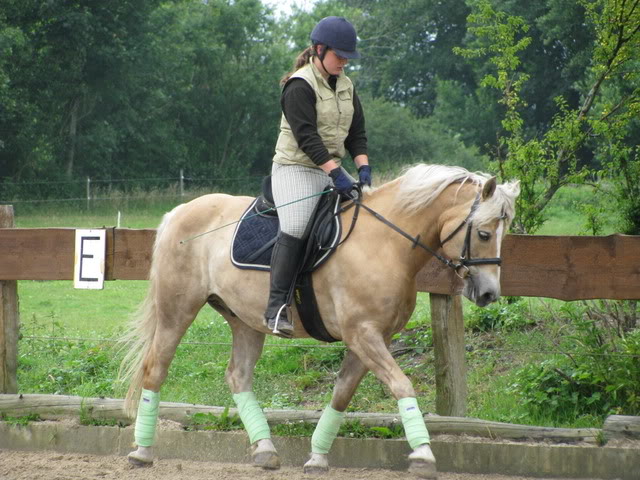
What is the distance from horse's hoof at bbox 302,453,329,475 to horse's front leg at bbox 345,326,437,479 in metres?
0.83

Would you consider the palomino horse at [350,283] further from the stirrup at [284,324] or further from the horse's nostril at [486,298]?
the stirrup at [284,324]

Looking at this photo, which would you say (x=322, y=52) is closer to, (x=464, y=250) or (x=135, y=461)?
(x=464, y=250)

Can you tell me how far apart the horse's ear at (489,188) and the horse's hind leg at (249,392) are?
2.04 metres

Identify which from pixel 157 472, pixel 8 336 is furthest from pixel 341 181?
pixel 8 336

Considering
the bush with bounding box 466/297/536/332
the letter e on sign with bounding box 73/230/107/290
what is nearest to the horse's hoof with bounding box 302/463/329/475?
the letter e on sign with bounding box 73/230/107/290

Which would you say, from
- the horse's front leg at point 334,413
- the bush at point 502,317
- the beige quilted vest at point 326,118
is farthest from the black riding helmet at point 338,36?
the bush at point 502,317

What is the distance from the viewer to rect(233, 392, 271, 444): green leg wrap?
215 inches

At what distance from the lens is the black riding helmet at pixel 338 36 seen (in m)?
5.03

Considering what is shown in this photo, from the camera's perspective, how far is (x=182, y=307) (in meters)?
5.71

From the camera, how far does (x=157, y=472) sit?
18.0 ft

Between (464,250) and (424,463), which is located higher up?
(464,250)

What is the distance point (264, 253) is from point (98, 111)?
33.5 meters

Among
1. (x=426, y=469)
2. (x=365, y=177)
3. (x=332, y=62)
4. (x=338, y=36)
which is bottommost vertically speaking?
(x=426, y=469)

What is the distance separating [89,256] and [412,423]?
9.77 ft
